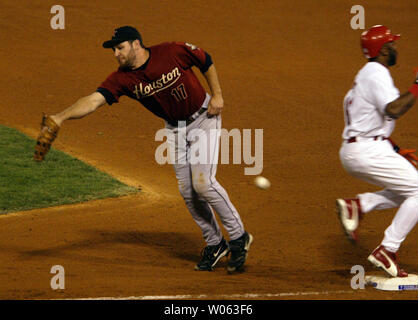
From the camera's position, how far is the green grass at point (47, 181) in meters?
8.82

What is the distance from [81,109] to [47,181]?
356cm

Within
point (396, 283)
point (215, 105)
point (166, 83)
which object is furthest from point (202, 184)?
point (396, 283)

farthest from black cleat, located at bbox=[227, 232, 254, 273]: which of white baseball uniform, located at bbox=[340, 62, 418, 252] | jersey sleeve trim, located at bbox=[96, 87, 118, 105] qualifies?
jersey sleeve trim, located at bbox=[96, 87, 118, 105]

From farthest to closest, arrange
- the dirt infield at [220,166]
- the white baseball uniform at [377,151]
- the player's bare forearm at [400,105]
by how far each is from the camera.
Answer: the dirt infield at [220,166] < the white baseball uniform at [377,151] < the player's bare forearm at [400,105]

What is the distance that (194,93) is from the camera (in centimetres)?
642

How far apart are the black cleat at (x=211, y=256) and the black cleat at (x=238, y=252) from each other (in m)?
0.21

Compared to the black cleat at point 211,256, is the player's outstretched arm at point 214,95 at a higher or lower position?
higher

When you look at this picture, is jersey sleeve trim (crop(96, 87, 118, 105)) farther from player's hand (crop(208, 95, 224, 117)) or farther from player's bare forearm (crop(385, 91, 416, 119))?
player's bare forearm (crop(385, 91, 416, 119))

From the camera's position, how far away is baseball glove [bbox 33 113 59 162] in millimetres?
5797

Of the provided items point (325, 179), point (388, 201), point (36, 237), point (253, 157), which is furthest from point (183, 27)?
point (388, 201)

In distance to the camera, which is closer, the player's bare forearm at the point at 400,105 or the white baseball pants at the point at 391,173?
the player's bare forearm at the point at 400,105

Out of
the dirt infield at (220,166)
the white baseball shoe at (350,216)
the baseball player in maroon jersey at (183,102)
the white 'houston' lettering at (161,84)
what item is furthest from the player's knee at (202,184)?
the white baseball shoe at (350,216)

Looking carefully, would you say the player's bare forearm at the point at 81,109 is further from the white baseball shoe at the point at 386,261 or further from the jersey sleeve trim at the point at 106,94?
the white baseball shoe at the point at 386,261

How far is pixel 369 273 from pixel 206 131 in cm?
195
